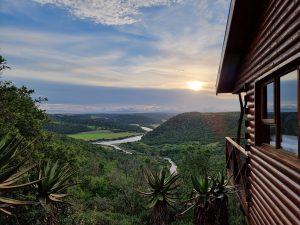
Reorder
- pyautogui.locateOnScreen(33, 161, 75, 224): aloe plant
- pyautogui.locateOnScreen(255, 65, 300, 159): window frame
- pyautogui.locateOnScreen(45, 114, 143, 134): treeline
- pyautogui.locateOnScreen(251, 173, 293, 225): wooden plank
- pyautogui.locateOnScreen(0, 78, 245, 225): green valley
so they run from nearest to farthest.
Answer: pyautogui.locateOnScreen(251, 173, 293, 225): wooden plank → pyautogui.locateOnScreen(255, 65, 300, 159): window frame → pyautogui.locateOnScreen(33, 161, 75, 224): aloe plant → pyautogui.locateOnScreen(0, 78, 245, 225): green valley → pyautogui.locateOnScreen(45, 114, 143, 134): treeline

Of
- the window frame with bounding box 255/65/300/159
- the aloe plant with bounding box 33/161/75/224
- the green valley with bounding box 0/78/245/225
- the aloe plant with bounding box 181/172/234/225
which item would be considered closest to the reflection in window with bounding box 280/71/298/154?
the window frame with bounding box 255/65/300/159

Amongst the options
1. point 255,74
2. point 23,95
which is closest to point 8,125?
point 23,95

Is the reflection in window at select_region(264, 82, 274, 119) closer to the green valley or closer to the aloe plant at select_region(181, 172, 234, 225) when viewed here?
the aloe plant at select_region(181, 172, 234, 225)

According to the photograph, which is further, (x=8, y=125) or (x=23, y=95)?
(x=23, y=95)

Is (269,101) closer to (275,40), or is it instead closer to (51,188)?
(275,40)

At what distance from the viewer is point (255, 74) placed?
8.70m

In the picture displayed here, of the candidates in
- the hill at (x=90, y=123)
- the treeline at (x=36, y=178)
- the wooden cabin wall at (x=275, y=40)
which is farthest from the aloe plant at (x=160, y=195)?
the hill at (x=90, y=123)

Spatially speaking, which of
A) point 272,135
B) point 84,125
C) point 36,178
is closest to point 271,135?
point 272,135

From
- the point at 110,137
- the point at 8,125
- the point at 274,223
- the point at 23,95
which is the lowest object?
the point at 110,137

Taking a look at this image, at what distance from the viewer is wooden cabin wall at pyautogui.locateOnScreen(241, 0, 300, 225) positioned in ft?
18.4

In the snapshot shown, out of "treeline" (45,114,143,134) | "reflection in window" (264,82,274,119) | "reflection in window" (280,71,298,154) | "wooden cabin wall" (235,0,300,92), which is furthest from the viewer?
"treeline" (45,114,143,134)

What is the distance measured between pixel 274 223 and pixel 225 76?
637 cm

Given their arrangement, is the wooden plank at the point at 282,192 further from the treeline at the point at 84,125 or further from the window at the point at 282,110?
the treeline at the point at 84,125

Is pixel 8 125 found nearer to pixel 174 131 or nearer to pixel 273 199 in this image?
pixel 273 199
